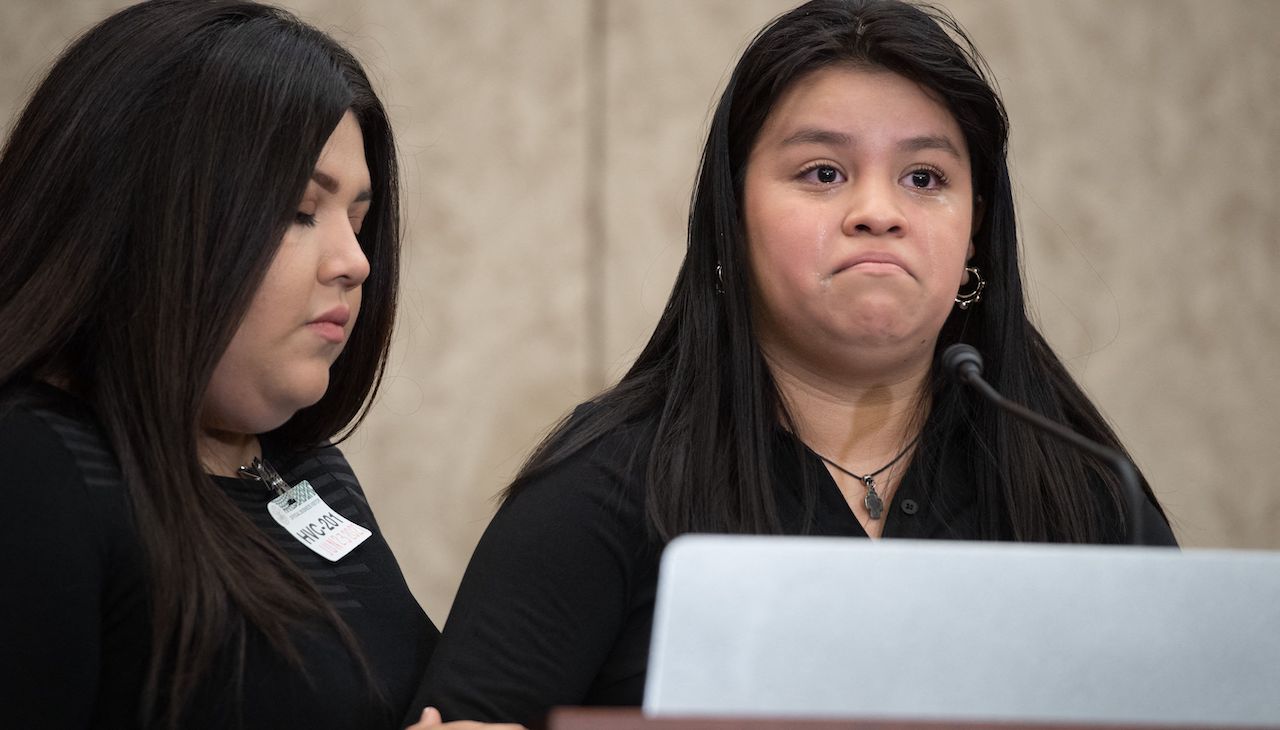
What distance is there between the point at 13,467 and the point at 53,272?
8.1 inches

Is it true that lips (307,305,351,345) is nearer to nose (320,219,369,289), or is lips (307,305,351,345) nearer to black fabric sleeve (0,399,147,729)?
nose (320,219,369,289)

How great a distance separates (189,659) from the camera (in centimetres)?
123

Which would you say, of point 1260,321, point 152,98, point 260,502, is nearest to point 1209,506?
point 1260,321

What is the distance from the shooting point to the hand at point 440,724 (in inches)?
48.9

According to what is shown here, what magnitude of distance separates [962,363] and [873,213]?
0.21 m

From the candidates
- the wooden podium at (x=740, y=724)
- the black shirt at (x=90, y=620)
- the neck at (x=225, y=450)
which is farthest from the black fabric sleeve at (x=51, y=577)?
the wooden podium at (x=740, y=724)

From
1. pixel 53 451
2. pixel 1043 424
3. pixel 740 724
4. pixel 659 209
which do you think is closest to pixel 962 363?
pixel 1043 424

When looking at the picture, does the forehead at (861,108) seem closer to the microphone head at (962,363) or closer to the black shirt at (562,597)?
the microphone head at (962,363)

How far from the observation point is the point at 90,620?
118cm

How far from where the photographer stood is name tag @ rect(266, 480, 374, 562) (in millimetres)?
1468

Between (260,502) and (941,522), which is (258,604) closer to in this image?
(260,502)

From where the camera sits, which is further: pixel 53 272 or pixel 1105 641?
pixel 53 272

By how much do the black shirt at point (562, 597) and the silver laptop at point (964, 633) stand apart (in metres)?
0.45

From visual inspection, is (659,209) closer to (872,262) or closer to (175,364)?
(872,262)
